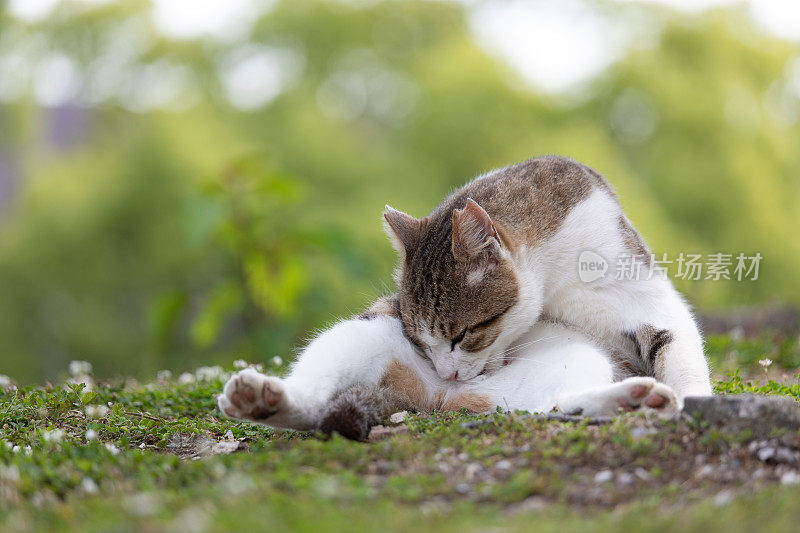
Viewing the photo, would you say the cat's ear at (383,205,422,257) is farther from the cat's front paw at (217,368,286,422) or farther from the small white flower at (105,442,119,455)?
the small white flower at (105,442,119,455)

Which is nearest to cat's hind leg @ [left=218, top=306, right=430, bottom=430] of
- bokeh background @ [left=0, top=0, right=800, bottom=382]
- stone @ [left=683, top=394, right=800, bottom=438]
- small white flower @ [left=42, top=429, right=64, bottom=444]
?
small white flower @ [left=42, top=429, right=64, bottom=444]

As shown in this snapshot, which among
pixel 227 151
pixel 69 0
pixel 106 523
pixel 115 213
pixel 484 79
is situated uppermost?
pixel 69 0

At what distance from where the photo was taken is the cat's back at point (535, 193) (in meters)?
3.78

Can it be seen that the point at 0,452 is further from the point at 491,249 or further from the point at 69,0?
the point at 69,0

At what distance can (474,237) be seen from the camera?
3574mm

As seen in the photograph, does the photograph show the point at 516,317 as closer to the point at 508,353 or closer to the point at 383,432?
the point at 508,353

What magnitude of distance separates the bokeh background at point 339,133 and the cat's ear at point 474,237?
8.18m

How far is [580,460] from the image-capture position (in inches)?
98.8

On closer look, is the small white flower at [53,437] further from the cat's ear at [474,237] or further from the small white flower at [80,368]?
the cat's ear at [474,237]

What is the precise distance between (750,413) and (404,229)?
1.94 metres

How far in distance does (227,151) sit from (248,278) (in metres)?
9.47

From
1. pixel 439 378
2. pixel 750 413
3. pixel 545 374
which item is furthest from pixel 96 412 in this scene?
pixel 750 413

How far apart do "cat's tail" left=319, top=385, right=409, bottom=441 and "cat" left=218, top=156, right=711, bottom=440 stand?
0.02m

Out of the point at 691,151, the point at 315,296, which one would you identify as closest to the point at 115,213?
the point at 315,296
